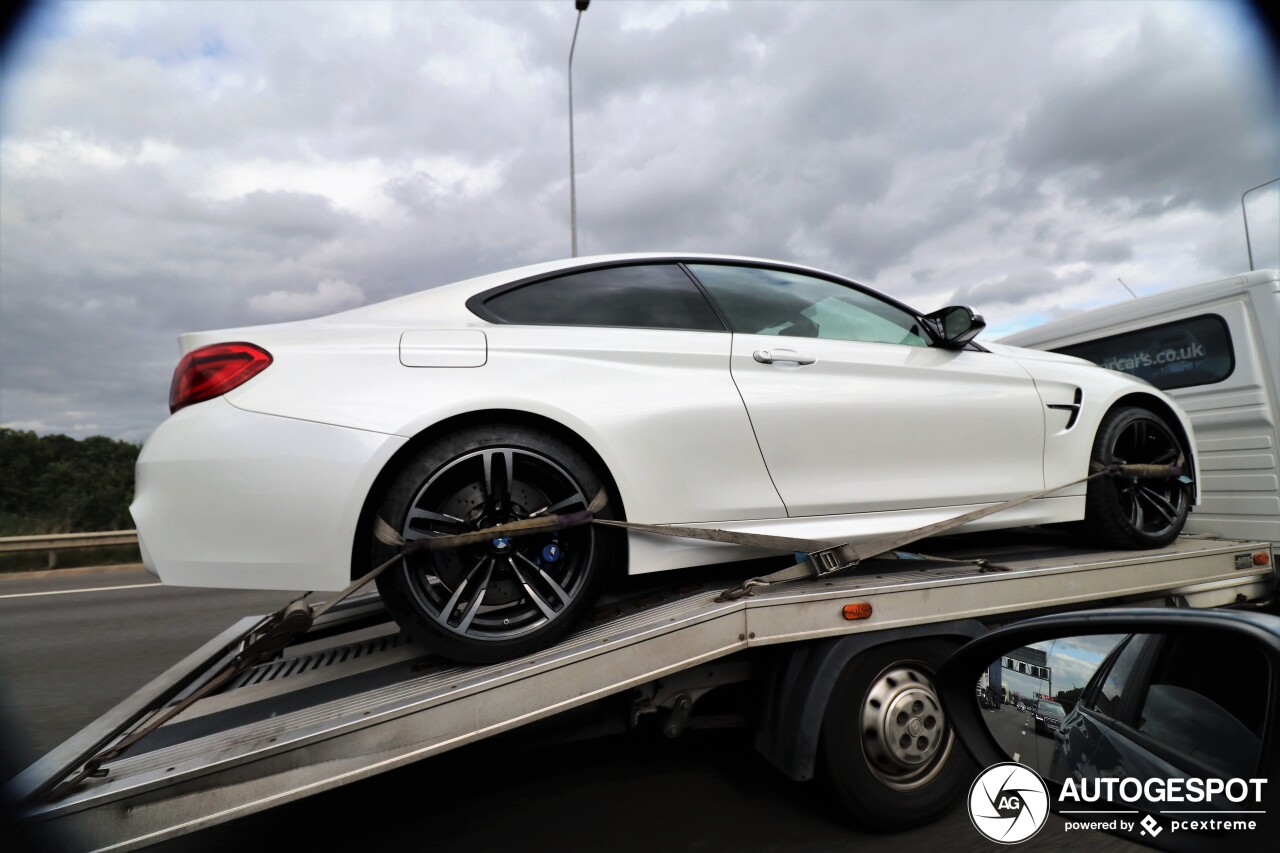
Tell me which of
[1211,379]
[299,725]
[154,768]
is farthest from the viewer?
[1211,379]

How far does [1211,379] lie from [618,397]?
3902mm

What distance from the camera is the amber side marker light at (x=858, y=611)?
88.9 inches

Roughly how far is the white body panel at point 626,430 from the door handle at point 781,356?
35mm

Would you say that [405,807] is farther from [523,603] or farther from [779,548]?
[779,548]

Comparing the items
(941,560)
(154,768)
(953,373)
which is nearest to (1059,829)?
(941,560)

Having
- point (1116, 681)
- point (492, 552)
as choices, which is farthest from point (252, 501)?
point (1116, 681)

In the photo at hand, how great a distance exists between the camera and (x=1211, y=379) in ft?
13.5

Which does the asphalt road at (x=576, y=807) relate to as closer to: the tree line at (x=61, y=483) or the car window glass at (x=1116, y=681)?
the car window glass at (x=1116, y=681)

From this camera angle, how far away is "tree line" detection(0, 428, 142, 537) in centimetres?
1234

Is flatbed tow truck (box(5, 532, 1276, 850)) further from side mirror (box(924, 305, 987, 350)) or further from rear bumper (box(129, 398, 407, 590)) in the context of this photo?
side mirror (box(924, 305, 987, 350))

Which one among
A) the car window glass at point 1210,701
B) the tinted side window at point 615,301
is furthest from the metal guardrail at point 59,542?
the car window glass at point 1210,701

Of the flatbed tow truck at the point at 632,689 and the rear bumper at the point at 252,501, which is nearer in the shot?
the flatbed tow truck at the point at 632,689

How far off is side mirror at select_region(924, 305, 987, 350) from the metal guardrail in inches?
461

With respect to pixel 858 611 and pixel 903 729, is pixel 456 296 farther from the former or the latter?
pixel 903 729
